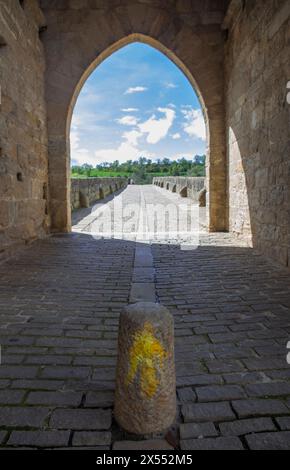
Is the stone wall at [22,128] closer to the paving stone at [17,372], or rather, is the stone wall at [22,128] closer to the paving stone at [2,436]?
the paving stone at [17,372]

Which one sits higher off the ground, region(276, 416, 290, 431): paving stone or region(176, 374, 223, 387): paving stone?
region(176, 374, 223, 387): paving stone

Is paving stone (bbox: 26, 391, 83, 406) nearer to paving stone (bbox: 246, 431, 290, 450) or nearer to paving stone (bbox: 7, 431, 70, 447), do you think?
paving stone (bbox: 7, 431, 70, 447)

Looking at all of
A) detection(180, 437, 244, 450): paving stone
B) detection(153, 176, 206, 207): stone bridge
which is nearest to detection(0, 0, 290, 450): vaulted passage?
detection(180, 437, 244, 450): paving stone

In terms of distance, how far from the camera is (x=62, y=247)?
5863 mm

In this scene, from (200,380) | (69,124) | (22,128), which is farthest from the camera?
(69,124)

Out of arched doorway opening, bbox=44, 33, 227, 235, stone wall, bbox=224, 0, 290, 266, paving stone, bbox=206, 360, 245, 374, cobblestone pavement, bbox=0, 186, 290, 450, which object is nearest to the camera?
cobblestone pavement, bbox=0, 186, 290, 450

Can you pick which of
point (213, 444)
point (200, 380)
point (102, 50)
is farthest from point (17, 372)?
point (102, 50)

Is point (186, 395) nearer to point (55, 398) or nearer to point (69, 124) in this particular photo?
point (55, 398)

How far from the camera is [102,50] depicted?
23.1 ft

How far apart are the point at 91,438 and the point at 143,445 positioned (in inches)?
8.6

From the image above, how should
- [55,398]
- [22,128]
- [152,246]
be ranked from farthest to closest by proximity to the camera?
1. [152,246]
2. [22,128]
3. [55,398]

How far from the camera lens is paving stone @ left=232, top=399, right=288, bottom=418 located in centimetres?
162
